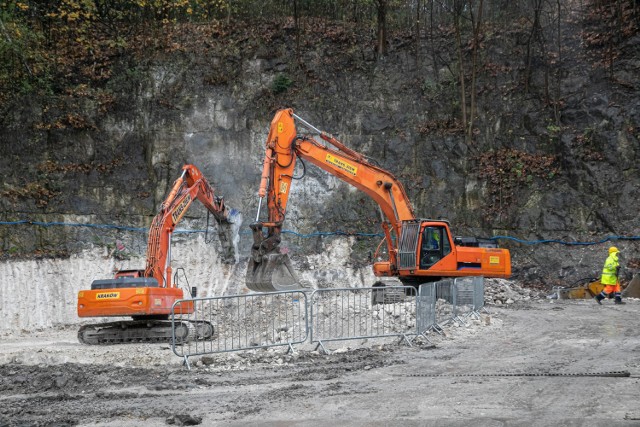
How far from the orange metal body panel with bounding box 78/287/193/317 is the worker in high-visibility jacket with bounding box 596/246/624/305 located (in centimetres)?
1068

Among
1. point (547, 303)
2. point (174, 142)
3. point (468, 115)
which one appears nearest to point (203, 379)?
point (547, 303)

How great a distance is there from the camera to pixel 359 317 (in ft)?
42.9

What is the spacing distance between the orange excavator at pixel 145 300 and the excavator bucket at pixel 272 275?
1.25 metres

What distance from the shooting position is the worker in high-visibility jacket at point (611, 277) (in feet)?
61.1

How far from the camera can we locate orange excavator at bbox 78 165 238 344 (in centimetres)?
1457

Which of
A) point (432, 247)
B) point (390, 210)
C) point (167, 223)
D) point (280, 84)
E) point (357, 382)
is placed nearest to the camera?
point (357, 382)

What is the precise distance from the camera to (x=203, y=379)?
1063 centimetres

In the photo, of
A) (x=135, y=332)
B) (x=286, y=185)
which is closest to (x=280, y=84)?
(x=286, y=185)

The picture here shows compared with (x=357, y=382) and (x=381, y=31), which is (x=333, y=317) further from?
(x=381, y=31)

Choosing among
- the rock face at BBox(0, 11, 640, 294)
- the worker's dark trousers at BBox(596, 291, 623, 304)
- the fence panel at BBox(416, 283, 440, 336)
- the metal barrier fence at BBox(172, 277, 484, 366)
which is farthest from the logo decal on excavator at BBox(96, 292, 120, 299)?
the worker's dark trousers at BBox(596, 291, 623, 304)

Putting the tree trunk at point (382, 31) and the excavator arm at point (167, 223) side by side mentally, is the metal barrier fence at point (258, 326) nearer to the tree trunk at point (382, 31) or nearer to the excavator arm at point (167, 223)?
the excavator arm at point (167, 223)

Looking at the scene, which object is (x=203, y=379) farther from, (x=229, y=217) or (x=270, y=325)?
(x=229, y=217)

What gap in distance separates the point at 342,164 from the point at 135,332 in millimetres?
5927

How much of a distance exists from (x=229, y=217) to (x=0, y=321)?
22.8ft
